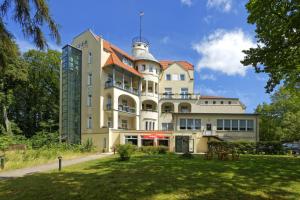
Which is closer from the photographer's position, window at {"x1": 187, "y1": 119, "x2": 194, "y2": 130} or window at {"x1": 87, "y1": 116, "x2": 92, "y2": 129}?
window at {"x1": 87, "y1": 116, "x2": 92, "y2": 129}

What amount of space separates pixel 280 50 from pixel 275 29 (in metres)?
1.52

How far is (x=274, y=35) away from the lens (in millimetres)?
18500

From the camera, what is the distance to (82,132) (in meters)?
43.3

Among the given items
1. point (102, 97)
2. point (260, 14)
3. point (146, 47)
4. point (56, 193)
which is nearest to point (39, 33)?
point (56, 193)

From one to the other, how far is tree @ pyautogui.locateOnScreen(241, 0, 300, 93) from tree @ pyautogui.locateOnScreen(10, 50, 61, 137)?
4373 cm

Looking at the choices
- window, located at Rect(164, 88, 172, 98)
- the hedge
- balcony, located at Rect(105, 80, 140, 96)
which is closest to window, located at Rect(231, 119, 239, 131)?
the hedge

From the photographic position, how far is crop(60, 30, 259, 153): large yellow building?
137ft

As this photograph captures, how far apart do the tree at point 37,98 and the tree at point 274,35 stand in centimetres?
4373

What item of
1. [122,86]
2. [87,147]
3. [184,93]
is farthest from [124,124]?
[184,93]

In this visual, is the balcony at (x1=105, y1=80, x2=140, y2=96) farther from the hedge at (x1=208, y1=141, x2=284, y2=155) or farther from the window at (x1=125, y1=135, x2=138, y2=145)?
the hedge at (x1=208, y1=141, x2=284, y2=155)

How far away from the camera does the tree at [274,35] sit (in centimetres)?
1733

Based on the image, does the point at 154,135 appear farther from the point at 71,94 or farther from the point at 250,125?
the point at 250,125

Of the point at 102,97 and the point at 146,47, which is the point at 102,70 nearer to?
the point at 102,97

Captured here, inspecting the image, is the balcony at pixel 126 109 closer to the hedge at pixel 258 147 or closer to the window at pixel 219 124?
the window at pixel 219 124
